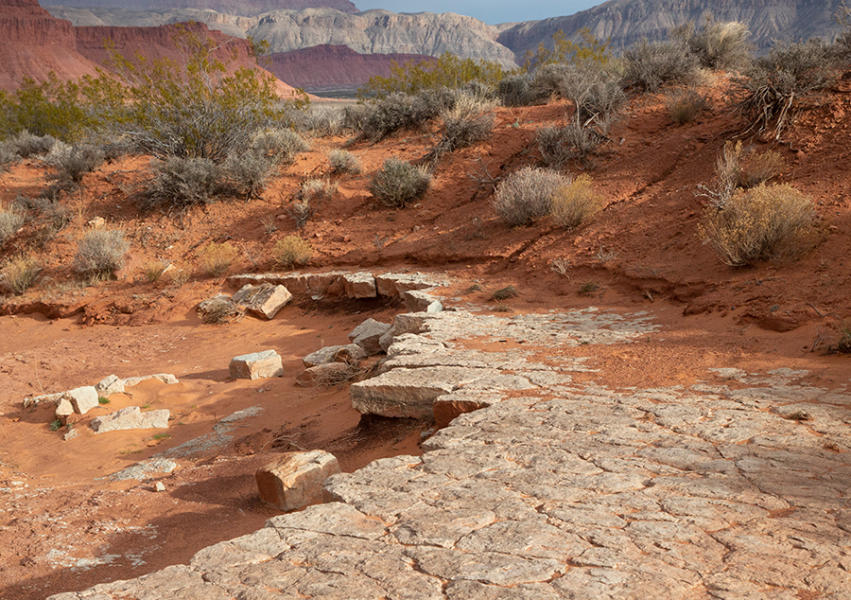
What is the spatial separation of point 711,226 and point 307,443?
556 centimetres

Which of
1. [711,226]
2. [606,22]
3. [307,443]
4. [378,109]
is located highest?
[606,22]

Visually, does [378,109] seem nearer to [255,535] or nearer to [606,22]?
[255,535]

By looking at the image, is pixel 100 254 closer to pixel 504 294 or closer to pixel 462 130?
pixel 462 130

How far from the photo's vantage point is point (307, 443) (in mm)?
5383

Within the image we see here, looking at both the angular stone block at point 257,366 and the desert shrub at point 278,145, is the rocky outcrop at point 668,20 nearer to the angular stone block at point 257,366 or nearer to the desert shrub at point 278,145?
the desert shrub at point 278,145

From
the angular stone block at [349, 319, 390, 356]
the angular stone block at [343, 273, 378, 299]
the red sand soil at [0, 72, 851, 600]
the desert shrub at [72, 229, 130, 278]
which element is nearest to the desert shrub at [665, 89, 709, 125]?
the red sand soil at [0, 72, 851, 600]

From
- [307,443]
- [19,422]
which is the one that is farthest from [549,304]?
[19,422]

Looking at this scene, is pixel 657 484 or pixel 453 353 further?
pixel 453 353

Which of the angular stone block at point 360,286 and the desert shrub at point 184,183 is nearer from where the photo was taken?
the angular stone block at point 360,286

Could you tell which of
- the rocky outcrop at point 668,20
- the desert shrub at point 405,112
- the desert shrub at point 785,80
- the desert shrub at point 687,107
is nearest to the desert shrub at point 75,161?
the desert shrub at point 405,112

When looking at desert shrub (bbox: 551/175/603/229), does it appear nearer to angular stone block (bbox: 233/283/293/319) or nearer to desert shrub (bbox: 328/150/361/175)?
angular stone block (bbox: 233/283/293/319)

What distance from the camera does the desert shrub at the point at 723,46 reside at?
1436 centimetres

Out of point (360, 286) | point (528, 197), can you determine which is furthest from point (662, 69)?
point (360, 286)

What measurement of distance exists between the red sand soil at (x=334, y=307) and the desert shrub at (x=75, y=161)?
0.24 meters
